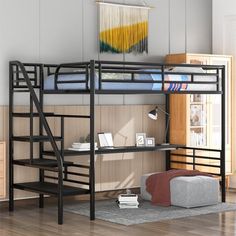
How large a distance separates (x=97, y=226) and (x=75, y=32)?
2.70m

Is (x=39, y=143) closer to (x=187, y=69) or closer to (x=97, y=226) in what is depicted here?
(x=97, y=226)

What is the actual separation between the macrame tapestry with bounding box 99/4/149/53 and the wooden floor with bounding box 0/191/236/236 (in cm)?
238

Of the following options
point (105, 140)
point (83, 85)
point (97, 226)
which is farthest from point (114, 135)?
point (97, 226)

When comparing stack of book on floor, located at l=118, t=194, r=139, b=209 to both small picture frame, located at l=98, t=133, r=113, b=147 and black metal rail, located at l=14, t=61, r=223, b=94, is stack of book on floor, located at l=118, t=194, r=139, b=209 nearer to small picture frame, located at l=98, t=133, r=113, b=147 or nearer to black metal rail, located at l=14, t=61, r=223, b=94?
small picture frame, located at l=98, t=133, r=113, b=147

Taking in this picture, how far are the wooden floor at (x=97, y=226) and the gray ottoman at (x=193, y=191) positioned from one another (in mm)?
429

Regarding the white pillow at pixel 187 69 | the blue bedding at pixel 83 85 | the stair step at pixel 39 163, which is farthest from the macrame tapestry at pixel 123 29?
the stair step at pixel 39 163

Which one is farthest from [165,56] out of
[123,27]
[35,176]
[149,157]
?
[35,176]

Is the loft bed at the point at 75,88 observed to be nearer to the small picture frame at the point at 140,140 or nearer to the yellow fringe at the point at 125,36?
the small picture frame at the point at 140,140

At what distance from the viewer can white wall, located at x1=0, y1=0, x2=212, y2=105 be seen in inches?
302

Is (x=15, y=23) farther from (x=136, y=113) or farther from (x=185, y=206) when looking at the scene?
(x=185, y=206)

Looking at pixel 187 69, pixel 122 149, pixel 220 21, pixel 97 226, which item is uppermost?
pixel 220 21

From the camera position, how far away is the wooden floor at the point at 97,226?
624 centimetres

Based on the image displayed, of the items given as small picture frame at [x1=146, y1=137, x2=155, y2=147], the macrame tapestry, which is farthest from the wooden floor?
the macrame tapestry

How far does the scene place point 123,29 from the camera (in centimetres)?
860
